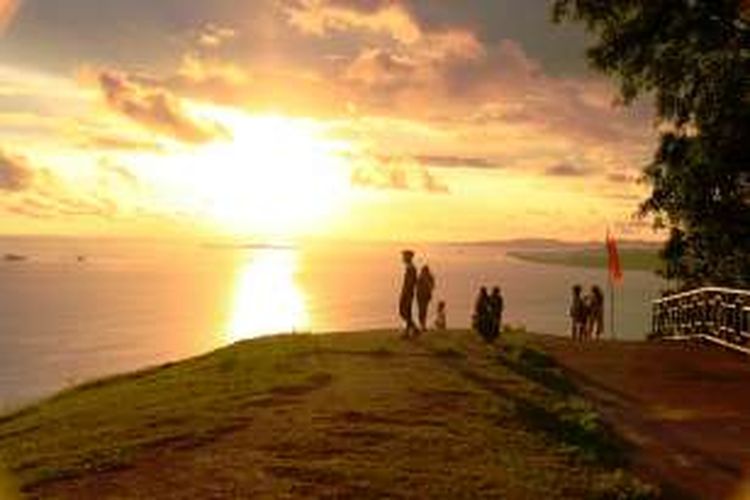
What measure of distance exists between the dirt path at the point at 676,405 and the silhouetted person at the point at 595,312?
706 centimetres

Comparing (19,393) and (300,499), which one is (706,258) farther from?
(19,393)

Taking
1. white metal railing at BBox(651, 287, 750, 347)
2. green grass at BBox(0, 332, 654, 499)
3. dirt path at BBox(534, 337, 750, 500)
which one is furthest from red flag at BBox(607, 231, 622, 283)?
green grass at BBox(0, 332, 654, 499)

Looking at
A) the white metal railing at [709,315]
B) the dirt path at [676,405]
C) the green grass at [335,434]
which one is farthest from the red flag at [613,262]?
the green grass at [335,434]

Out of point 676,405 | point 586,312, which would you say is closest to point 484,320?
point 676,405

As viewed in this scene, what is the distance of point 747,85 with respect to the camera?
28922mm

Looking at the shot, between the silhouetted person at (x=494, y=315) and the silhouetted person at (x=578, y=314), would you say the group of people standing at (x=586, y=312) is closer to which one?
the silhouetted person at (x=578, y=314)

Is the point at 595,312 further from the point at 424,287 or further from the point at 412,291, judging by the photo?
the point at 412,291

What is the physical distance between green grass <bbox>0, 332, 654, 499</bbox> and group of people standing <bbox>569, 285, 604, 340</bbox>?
43.8ft

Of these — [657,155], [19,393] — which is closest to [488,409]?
[657,155]

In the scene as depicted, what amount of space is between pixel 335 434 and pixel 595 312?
24.4 m

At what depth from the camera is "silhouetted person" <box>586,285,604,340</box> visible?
123 ft

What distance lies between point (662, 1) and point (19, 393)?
397 feet

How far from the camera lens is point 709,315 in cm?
3167

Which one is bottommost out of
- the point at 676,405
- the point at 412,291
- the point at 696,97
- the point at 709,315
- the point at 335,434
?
the point at 676,405
